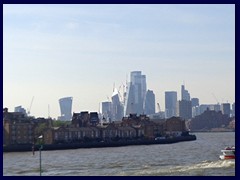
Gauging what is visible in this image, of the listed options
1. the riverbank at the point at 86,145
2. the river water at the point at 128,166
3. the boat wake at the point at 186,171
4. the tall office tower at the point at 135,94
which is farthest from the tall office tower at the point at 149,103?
the boat wake at the point at 186,171

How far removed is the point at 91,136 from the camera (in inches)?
1027

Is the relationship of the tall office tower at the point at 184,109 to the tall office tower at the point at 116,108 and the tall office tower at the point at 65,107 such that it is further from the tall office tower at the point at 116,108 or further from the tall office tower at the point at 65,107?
the tall office tower at the point at 65,107

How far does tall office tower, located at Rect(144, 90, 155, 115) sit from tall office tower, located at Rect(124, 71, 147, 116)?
0.56m

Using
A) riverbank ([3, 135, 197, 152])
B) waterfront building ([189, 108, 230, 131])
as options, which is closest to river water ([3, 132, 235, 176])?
riverbank ([3, 135, 197, 152])

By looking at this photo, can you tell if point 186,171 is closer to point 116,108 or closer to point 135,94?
point 116,108

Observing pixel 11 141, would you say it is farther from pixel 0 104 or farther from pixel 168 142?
pixel 0 104

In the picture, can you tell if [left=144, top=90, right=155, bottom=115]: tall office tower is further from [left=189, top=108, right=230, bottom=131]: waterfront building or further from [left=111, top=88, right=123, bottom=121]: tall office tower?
[left=189, top=108, right=230, bottom=131]: waterfront building

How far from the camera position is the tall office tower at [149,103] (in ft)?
213

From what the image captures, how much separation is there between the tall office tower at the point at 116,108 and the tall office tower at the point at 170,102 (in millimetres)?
7690

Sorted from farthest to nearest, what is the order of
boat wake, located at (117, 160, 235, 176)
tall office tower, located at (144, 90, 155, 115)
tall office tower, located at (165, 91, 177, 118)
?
tall office tower, located at (165, 91, 177, 118), tall office tower, located at (144, 90, 155, 115), boat wake, located at (117, 160, 235, 176)

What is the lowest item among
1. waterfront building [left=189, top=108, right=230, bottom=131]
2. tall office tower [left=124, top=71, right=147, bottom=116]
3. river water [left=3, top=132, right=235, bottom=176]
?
river water [left=3, top=132, right=235, bottom=176]

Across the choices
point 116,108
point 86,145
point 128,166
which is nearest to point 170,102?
point 116,108

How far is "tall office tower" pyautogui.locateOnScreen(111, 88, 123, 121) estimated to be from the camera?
58.7 metres
